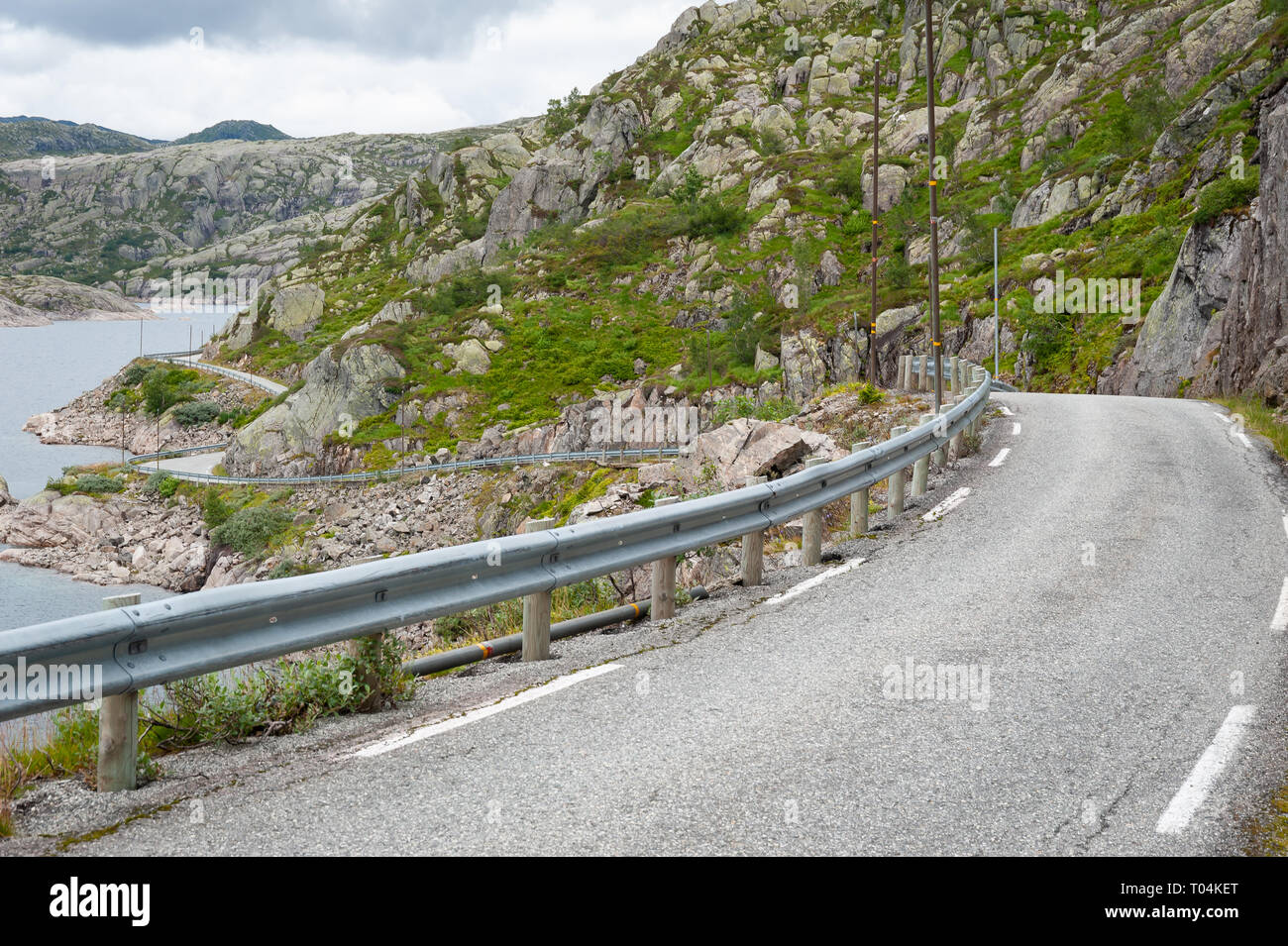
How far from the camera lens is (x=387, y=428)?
209ft

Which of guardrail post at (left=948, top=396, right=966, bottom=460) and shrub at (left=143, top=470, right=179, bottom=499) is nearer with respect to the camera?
guardrail post at (left=948, top=396, right=966, bottom=460)

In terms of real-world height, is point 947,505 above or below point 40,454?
above

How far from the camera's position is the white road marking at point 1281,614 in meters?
6.71

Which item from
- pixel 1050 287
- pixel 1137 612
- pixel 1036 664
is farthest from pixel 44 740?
pixel 1050 287

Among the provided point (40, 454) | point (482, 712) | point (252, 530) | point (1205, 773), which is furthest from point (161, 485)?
point (1205, 773)

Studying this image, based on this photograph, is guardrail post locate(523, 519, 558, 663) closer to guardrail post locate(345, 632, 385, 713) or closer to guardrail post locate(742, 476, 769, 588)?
guardrail post locate(345, 632, 385, 713)

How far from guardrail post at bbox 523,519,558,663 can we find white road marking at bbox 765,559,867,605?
2.24 m

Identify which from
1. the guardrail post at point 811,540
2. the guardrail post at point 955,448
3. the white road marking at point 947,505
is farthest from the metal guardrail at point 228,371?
the guardrail post at point 811,540

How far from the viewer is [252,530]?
2020 inches

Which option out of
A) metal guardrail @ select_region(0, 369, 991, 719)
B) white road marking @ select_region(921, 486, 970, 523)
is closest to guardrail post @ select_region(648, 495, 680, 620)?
metal guardrail @ select_region(0, 369, 991, 719)

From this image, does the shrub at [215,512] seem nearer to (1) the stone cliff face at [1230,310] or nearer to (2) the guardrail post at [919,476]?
(1) the stone cliff face at [1230,310]

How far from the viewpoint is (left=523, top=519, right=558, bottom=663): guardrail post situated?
617 cm

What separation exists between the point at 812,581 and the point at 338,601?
4.77 meters

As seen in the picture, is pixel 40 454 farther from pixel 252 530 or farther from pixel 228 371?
pixel 252 530
